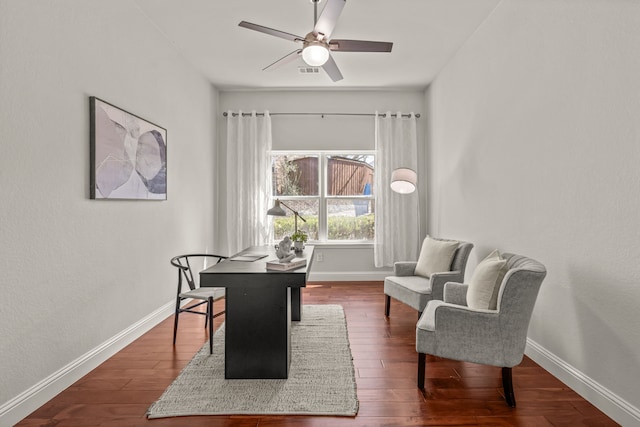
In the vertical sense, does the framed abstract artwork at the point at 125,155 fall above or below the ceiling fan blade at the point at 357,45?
below

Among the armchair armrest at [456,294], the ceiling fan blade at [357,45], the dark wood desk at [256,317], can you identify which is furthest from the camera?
the armchair armrest at [456,294]

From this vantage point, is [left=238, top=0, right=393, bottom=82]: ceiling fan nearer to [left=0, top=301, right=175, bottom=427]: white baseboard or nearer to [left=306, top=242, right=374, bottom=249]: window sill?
[left=0, top=301, right=175, bottom=427]: white baseboard

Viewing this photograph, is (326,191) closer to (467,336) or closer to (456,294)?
(456,294)

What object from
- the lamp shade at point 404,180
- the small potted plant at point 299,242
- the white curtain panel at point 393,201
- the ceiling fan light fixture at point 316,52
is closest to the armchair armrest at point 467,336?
the small potted plant at point 299,242

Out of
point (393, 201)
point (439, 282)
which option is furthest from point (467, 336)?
point (393, 201)

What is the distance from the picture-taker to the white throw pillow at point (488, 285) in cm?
237

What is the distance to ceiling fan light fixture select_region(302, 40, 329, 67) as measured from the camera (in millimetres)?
2703

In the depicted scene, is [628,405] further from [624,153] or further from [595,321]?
[624,153]

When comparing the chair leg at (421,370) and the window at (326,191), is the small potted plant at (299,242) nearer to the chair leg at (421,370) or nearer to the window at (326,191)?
the chair leg at (421,370)

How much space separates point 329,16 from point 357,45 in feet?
1.44

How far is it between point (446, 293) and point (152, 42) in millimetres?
3506

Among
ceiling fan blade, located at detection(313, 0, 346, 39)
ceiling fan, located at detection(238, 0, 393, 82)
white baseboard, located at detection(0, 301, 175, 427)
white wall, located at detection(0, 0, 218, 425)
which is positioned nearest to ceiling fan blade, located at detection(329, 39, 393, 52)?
ceiling fan, located at detection(238, 0, 393, 82)

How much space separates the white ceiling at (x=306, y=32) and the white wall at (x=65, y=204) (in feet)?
1.39

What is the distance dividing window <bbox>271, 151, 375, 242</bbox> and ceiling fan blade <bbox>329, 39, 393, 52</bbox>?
267 centimetres
